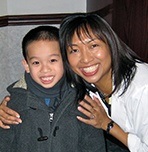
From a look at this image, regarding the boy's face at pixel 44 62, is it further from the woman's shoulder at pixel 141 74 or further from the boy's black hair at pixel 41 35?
the woman's shoulder at pixel 141 74

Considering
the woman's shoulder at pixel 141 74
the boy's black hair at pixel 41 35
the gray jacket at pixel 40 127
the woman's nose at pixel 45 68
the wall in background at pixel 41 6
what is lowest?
the gray jacket at pixel 40 127

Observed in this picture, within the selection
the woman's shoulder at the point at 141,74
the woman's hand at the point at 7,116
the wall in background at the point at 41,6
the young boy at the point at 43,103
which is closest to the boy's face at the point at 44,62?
the young boy at the point at 43,103

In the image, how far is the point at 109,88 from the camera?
152 centimetres

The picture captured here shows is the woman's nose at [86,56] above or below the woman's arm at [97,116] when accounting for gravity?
above

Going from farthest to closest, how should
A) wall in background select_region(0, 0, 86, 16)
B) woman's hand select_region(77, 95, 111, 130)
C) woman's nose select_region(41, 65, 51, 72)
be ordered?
wall in background select_region(0, 0, 86, 16) < woman's hand select_region(77, 95, 111, 130) < woman's nose select_region(41, 65, 51, 72)

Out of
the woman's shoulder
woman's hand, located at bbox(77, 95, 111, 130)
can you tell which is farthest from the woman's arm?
the woman's shoulder

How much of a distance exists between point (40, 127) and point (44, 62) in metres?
0.24

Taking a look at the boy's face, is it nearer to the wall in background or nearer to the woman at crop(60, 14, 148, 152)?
the woman at crop(60, 14, 148, 152)

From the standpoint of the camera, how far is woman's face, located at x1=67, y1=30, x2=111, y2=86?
4.33 feet

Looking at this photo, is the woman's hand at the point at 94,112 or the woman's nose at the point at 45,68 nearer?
the woman's nose at the point at 45,68

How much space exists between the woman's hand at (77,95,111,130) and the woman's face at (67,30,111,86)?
10 cm

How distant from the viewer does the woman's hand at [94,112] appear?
1415mm

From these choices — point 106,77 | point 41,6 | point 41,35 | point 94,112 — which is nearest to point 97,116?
point 94,112

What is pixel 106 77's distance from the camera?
1.50 meters
